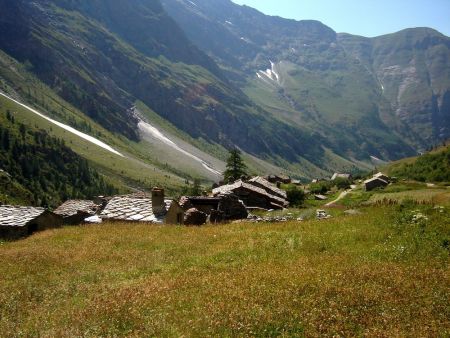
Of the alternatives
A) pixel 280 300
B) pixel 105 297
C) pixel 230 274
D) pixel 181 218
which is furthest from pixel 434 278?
pixel 181 218

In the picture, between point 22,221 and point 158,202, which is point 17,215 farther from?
point 158,202

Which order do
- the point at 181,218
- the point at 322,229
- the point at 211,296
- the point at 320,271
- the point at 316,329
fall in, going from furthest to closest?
1. the point at 181,218
2. the point at 322,229
3. the point at 320,271
4. the point at 211,296
5. the point at 316,329

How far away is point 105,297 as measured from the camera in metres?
14.6

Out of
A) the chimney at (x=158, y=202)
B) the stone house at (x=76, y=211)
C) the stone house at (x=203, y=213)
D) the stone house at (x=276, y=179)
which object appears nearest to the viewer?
the stone house at (x=203, y=213)

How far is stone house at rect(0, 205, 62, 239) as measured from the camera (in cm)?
4000

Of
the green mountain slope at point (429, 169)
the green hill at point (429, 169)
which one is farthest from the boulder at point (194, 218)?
the green hill at point (429, 169)

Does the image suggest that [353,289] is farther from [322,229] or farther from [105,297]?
[322,229]

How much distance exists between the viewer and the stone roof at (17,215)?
133ft

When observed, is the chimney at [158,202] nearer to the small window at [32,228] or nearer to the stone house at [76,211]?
the small window at [32,228]

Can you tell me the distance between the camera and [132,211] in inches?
1533

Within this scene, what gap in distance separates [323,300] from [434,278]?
3.65m

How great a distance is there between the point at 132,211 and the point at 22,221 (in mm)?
10987

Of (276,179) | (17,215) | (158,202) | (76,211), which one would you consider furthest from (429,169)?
(17,215)

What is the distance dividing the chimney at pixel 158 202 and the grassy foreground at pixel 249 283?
13311 millimetres
